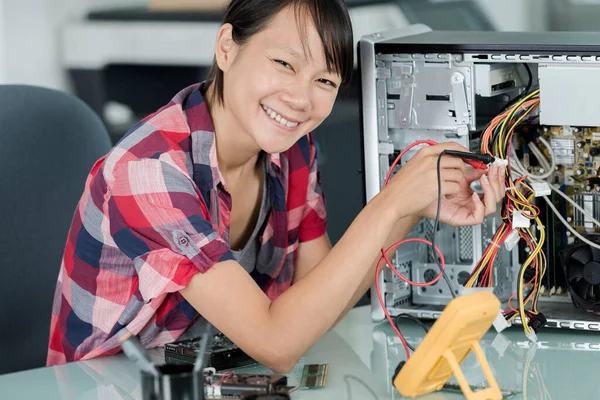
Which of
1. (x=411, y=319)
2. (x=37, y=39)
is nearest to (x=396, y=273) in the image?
(x=411, y=319)

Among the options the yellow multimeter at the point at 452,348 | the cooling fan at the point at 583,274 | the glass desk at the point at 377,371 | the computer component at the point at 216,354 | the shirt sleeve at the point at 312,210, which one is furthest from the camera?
the shirt sleeve at the point at 312,210

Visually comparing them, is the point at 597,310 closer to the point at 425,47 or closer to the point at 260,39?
the point at 425,47

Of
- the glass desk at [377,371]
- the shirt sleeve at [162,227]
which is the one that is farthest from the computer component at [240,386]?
the shirt sleeve at [162,227]

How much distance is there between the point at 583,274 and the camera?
A: 150 centimetres

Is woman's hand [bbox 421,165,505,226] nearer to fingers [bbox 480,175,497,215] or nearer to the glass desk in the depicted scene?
fingers [bbox 480,175,497,215]

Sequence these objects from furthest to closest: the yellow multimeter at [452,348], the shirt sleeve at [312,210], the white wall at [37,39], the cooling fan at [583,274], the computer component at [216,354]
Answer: the white wall at [37,39], the shirt sleeve at [312,210], the cooling fan at [583,274], the computer component at [216,354], the yellow multimeter at [452,348]

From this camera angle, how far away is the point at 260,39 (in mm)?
1415

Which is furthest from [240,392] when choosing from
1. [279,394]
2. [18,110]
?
[18,110]

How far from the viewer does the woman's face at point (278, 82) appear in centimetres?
139

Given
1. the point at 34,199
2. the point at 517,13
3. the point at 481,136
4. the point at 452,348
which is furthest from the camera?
the point at 517,13

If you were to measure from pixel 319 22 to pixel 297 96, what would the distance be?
0.37 ft

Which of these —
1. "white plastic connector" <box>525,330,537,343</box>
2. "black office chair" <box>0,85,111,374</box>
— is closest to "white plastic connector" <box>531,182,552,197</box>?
"white plastic connector" <box>525,330,537,343</box>

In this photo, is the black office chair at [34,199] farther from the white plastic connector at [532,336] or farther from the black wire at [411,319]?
the white plastic connector at [532,336]

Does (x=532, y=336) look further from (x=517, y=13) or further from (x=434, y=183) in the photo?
(x=517, y=13)
